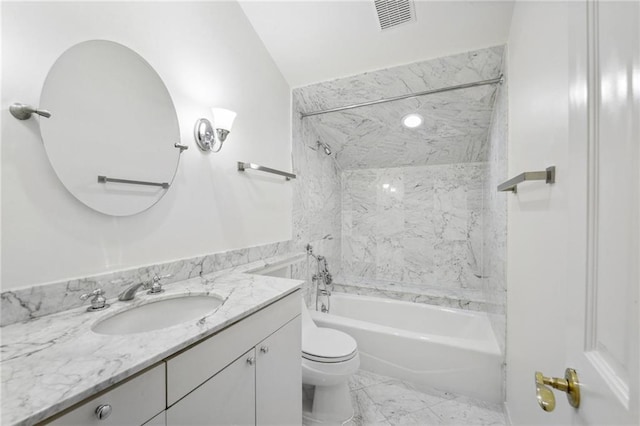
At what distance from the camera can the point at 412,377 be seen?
2.00m

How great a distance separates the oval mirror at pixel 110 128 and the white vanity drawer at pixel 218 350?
72 cm

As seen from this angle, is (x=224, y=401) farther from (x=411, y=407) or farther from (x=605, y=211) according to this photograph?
(x=411, y=407)

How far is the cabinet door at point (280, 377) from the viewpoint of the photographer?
1.09 meters

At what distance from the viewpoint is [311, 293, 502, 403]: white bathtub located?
1815 mm

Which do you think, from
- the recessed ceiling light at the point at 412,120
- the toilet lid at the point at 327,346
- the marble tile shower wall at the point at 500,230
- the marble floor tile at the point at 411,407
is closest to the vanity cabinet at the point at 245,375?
the toilet lid at the point at 327,346

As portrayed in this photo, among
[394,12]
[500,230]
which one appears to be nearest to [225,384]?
[500,230]

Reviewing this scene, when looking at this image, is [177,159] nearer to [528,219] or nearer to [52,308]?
[52,308]

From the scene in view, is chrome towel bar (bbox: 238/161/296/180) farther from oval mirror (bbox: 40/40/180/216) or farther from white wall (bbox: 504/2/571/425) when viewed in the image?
white wall (bbox: 504/2/571/425)

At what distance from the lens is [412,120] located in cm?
241

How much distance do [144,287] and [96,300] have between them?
190 millimetres

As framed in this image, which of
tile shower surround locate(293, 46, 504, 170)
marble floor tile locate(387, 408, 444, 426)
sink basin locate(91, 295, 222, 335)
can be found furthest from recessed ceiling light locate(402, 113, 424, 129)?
marble floor tile locate(387, 408, 444, 426)

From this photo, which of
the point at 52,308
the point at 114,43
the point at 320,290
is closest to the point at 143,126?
the point at 114,43

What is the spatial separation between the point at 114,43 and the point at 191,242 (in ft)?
3.17

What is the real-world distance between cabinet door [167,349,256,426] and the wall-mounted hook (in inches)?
40.9
